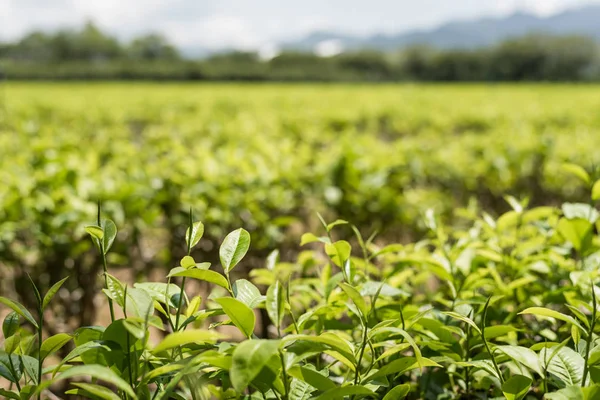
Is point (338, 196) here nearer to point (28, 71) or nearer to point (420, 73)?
point (28, 71)

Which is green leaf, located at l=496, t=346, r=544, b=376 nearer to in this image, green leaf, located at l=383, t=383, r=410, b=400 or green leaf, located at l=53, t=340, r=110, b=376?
green leaf, located at l=383, t=383, r=410, b=400

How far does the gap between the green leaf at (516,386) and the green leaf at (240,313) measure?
47 centimetres

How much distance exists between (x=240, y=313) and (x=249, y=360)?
151 millimetres

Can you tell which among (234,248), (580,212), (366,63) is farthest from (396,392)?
(366,63)

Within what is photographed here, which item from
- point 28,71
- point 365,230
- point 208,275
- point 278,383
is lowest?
point 365,230

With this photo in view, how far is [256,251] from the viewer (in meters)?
2.98

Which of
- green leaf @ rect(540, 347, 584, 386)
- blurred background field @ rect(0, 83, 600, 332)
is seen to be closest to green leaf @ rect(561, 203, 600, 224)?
blurred background field @ rect(0, 83, 600, 332)

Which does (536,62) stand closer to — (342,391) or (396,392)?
(396,392)

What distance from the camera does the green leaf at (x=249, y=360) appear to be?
75 cm

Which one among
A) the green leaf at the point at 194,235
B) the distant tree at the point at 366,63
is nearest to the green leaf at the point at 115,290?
the green leaf at the point at 194,235

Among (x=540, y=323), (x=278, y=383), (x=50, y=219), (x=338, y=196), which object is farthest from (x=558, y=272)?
(x=50, y=219)

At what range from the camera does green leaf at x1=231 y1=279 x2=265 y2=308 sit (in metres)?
1.02

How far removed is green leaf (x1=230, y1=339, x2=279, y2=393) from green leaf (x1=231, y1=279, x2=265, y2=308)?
0.24 m

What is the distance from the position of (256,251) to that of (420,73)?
6983 centimetres
